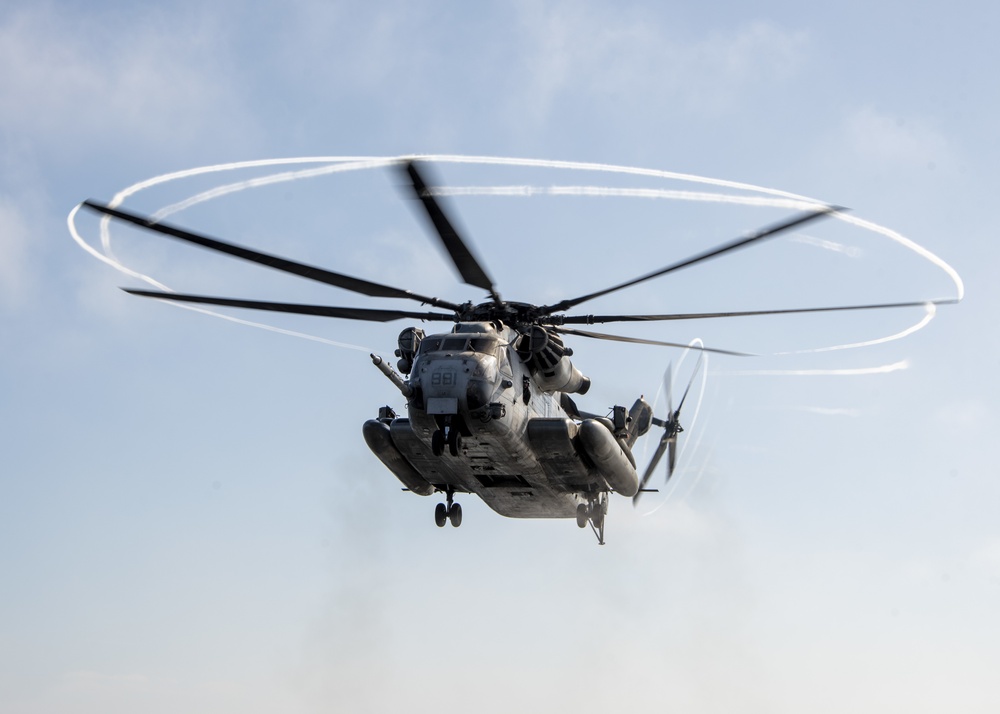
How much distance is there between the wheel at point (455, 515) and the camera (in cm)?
2920

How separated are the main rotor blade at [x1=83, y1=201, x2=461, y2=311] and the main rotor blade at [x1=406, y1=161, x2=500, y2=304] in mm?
1924

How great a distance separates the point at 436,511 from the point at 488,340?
550 cm

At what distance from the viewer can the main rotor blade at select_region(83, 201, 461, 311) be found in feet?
69.5

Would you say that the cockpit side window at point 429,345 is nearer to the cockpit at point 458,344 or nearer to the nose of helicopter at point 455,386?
the cockpit at point 458,344

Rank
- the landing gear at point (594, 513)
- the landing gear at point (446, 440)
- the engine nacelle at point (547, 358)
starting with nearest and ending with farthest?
the landing gear at point (446, 440) → the engine nacelle at point (547, 358) → the landing gear at point (594, 513)

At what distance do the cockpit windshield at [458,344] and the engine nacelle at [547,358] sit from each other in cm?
161

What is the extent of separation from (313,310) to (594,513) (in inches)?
381

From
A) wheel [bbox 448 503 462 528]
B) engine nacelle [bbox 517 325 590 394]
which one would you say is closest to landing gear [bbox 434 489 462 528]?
wheel [bbox 448 503 462 528]

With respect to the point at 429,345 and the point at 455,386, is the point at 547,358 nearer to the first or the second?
the point at 429,345

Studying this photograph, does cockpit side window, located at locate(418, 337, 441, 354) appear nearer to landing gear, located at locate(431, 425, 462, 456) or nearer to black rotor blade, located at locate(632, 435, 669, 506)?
landing gear, located at locate(431, 425, 462, 456)

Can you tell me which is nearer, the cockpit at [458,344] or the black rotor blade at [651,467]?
the cockpit at [458,344]

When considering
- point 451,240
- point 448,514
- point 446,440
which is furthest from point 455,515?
point 451,240

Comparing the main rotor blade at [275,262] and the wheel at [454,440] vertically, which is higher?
the main rotor blade at [275,262]

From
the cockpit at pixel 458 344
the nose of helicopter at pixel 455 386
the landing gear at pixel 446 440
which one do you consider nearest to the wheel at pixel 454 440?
the landing gear at pixel 446 440
